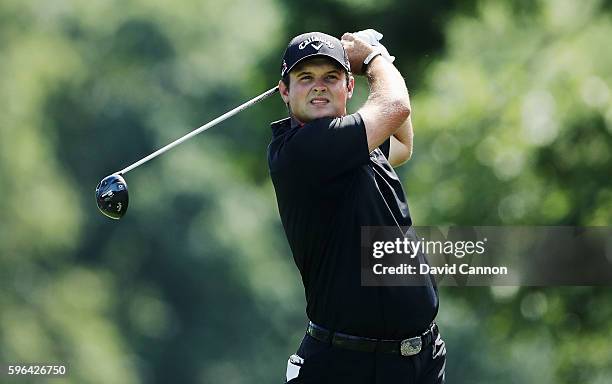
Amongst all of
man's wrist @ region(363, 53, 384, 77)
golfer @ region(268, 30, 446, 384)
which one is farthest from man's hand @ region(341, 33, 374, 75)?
golfer @ region(268, 30, 446, 384)

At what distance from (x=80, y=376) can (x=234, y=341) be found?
3.39m

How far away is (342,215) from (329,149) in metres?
0.21

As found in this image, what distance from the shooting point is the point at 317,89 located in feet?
15.5

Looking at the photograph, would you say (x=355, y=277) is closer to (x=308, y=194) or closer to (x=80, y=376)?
(x=308, y=194)

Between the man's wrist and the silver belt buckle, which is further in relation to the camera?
the man's wrist

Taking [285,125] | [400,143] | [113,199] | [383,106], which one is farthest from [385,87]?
[113,199]

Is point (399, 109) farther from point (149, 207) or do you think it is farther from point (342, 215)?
point (149, 207)

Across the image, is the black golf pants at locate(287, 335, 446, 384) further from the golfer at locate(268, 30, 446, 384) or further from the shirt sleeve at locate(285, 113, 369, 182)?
the shirt sleeve at locate(285, 113, 369, 182)

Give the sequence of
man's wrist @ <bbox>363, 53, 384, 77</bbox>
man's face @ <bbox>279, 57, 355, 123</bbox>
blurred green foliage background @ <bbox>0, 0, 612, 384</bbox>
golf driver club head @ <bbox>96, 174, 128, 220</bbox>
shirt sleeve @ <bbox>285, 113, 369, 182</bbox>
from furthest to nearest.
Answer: blurred green foliage background @ <bbox>0, 0, 612, 384</bbox>
golf driver club head @ <bbox>96, 174, 128, 220</bbox>
man's wrist @ <bbox>363, 53, 384, 77</bbox>
man's face @ <bbox>279, 57, 355, 123</bbox>
shirt sleeve @ <bbox>285, 113, 369, 182</bbox>

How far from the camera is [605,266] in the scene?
9.52 meters

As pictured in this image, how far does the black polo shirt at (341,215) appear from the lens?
4.60 meters

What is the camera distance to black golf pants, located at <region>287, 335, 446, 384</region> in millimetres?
4652

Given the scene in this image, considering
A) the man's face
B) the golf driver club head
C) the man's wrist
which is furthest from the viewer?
the golf driver club head

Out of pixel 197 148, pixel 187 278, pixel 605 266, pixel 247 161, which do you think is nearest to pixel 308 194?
pixel 605 266
